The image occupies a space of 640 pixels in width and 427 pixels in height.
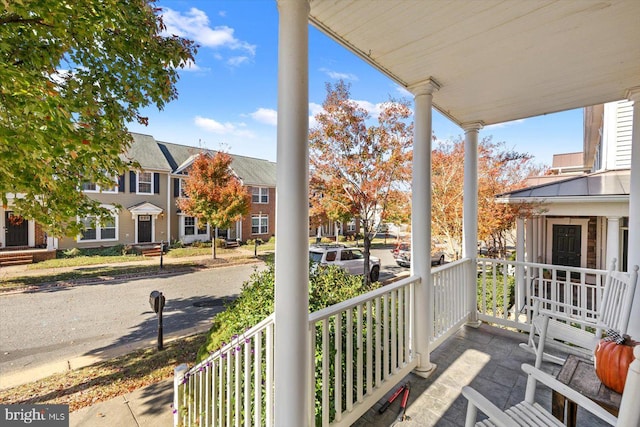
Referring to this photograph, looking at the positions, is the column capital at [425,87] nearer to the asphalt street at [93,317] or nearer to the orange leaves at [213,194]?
the asphalt street at [93,317]

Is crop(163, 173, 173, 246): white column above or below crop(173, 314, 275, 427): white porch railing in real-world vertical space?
above

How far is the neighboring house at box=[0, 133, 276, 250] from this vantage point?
12156 mm

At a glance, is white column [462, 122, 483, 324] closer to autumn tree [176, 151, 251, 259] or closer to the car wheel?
the car wheel

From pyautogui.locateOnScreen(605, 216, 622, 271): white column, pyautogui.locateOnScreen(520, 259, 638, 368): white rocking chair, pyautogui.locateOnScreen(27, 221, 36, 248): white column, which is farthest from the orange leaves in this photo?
pyautogui.locateOnScreen(605, 216, 622, 271): white column

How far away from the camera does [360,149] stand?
6820mm

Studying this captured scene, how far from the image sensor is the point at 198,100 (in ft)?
18.5

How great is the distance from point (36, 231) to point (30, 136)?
595 inches

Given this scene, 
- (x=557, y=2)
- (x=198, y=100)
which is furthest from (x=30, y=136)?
(x=198, y=100)

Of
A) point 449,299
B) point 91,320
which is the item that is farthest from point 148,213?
point 449,299

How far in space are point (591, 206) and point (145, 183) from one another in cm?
1758

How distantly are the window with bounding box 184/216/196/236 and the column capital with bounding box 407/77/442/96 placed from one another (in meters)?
15.7

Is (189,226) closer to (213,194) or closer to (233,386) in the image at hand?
(213,194)

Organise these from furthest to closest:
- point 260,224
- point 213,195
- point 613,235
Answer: point 260,224 < point 213,195 < point 613,235

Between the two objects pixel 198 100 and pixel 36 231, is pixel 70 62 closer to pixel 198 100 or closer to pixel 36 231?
pixel 198 100
